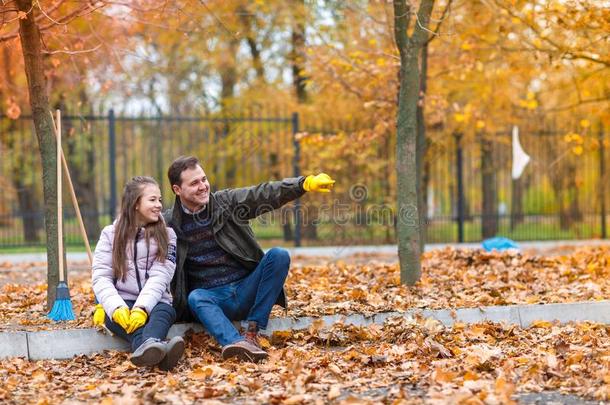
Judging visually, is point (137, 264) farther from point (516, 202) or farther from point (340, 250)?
point (516, 202)

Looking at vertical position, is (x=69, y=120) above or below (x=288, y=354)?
above

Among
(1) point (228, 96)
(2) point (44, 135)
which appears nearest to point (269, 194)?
(2) point (44, 135)

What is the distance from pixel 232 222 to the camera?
20.8ft

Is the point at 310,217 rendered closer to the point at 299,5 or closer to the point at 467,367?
the point at 299,5

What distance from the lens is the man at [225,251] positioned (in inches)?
242

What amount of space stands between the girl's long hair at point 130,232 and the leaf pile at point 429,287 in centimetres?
74

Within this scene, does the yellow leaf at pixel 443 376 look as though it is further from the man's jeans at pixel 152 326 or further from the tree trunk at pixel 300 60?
the tree trunk at pixel 300 60

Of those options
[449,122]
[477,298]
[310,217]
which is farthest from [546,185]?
[477,298]

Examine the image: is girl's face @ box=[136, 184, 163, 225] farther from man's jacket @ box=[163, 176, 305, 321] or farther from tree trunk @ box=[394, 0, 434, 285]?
tree trunk @ box=[394, 0, 434, 285]

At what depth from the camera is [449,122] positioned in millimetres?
15508

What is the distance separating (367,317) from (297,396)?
2.16m

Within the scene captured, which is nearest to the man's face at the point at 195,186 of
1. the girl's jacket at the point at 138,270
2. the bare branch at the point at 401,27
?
the girl's jacket at the point at 138,270

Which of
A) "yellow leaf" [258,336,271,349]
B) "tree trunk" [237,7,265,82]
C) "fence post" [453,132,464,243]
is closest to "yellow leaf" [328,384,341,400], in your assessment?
"yellow leaf" [258,336,271,349]

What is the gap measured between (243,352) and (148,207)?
125 centimetres
